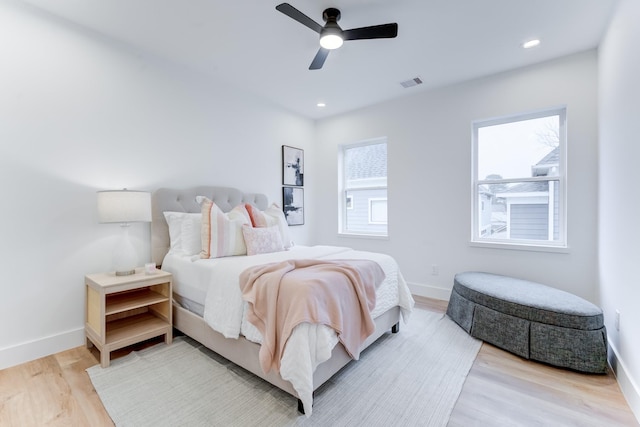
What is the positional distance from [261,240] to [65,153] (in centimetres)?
178

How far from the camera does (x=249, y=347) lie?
6.15 feet

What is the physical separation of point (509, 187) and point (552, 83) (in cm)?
112

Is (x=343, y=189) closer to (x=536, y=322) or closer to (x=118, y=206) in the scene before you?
(x=536, y=322)

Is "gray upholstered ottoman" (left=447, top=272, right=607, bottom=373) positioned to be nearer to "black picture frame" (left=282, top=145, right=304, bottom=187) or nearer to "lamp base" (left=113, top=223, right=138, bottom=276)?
"black picture frame" (left=282, top=145, right=304, bottom=187)

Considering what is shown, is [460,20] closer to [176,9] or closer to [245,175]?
[176,9]

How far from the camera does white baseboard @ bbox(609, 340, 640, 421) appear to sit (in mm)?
1615

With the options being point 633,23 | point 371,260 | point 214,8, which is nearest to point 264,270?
point 371,260

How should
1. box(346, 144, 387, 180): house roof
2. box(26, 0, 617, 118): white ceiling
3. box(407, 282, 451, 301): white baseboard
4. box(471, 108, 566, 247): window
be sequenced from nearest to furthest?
1. box(26, 0, 617, 118): white ceiling
2. box(471, 108, 566, 247): window
3. box(407, 282, 451, 301): white baseboard
4. box(346, 144, 387, 180): house roof

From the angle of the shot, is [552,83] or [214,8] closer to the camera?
[214,8]

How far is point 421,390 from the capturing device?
6.07 feet

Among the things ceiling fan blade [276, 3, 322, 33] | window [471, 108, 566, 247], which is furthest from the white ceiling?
window [471, 108, 566, 247]

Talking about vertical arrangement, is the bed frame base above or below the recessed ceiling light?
below

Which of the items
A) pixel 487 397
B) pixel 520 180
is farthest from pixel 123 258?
pixel 520 180

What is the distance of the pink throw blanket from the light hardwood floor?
2.53 feet
